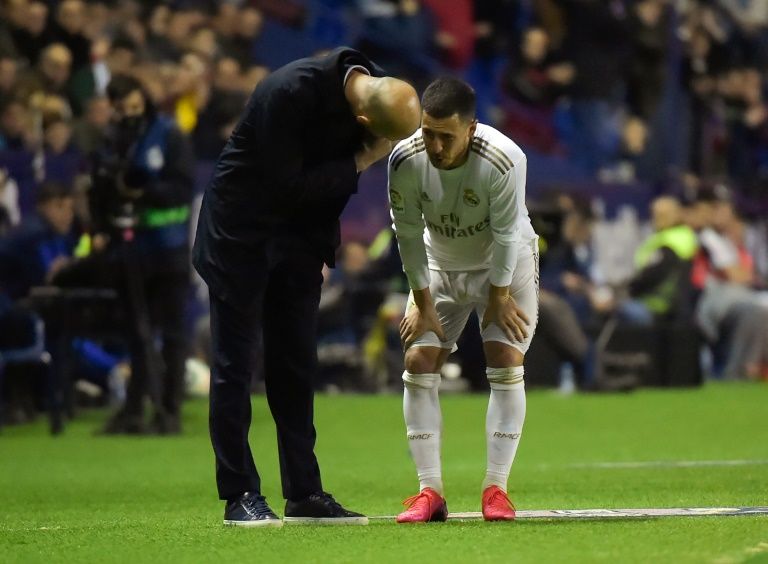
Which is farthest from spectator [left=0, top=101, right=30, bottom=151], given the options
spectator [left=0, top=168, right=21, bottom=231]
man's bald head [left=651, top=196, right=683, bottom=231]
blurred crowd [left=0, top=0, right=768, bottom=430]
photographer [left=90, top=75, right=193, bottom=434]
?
man's bald head [left=651, top=196, right=683, bottom=231]

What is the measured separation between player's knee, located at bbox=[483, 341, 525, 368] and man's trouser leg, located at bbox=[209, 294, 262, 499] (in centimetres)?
106

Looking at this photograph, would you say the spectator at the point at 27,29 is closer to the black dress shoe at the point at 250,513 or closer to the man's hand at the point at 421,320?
the man's hand at the point at 421,320

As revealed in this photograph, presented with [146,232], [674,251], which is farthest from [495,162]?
[674,251]

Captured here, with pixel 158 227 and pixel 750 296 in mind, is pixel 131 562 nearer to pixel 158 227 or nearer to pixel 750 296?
pixel 158 227

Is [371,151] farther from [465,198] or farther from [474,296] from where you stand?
[474,296]

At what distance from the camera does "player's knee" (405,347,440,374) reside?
298 inches

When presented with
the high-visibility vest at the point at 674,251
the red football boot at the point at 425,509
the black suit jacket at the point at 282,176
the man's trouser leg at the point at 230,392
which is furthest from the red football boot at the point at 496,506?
the high-visibility vest at the point at 674,251

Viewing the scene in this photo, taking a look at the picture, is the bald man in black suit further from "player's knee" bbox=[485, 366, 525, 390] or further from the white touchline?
the white touchline

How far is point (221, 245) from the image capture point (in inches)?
282

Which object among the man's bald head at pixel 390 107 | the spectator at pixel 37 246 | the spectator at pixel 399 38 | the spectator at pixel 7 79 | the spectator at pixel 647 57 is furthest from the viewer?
the spectator at pixel 647 57

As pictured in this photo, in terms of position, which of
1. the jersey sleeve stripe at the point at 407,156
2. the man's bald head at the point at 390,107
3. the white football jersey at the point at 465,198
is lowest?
the white football jersey at the point at 465,198

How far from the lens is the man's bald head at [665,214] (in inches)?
746

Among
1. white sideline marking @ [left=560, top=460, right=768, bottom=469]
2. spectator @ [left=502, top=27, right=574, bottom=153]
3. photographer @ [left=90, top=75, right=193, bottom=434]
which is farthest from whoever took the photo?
spectator @ [left=502, top=27, right=574, bottom=153]

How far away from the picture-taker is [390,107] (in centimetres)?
664
